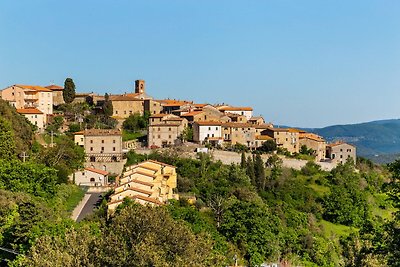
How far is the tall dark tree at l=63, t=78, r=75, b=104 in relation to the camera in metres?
68.9

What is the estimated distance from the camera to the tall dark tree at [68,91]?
226 ft

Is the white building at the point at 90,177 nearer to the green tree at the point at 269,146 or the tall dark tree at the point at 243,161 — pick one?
the tall dark tree at the point at 243,161

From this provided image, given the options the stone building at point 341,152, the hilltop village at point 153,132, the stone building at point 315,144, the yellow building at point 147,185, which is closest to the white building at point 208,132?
the hilltop village at point 153,132

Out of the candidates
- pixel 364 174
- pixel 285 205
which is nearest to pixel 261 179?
pixel 285 205

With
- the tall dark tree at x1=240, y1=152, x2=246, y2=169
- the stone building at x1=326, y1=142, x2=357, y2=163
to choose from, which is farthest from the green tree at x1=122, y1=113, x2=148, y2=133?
the stone building at x1=326, y1=142, x2=357, y2=163

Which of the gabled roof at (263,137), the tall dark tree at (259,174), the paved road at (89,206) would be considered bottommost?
the paved road at (89,206)

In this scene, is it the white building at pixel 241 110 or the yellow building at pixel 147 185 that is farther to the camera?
the white building at pixel 241 110

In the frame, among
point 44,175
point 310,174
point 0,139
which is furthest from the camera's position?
point 310,174

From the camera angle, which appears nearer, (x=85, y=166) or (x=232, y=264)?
(x=232, y=264)

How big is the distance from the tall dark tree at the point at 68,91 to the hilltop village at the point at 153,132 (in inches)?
31.6

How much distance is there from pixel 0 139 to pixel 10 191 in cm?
834

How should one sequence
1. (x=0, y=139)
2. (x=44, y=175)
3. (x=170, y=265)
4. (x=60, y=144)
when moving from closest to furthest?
(x=170, y=265)
(x=44, y=175)
(x=0, y=139)
(x=60, y=144)

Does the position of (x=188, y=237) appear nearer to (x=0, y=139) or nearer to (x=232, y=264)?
(x=232, y=264)

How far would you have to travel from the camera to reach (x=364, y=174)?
60.4 metres
